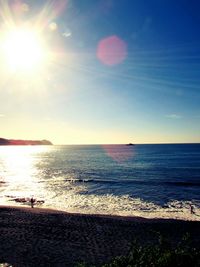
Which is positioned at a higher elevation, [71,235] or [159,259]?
[159,259]

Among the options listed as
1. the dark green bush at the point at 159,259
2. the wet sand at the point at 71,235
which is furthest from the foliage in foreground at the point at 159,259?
the wet sand at the point at 71,235

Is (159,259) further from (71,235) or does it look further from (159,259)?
(71,235)

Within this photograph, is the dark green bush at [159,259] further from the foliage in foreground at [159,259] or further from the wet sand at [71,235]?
the wet sand at [71,235]

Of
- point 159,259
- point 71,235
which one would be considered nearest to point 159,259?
point 159,259

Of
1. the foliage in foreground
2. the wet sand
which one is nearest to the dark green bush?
the foliage in foreground

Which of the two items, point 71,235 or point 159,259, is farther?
point 71,235

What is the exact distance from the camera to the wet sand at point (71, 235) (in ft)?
59.1

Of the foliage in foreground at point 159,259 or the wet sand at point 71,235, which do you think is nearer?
the foliage in foreground at point 159,259

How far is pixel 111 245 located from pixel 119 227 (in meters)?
5.13

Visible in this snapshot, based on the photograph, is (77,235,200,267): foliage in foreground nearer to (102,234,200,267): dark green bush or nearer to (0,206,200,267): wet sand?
(102,234,200,267): dark green bush

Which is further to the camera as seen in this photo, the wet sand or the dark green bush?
the wet sand

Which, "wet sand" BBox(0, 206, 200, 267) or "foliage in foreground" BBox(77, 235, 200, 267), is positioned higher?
"foliage in foreground" BBox(77, 235, 200, 267)

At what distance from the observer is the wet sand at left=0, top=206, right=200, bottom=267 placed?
18000mm

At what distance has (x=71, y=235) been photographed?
2278 cm
